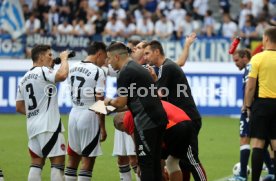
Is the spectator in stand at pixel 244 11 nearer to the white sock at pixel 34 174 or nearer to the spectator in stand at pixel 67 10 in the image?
the spectator in stand at pixel 67 10

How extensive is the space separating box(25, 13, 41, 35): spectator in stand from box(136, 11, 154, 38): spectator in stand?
364cm

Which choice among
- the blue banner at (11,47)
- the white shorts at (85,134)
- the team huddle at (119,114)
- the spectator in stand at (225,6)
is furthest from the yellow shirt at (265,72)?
the spectator in stand at (225,6)

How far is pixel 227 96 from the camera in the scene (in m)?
23.1

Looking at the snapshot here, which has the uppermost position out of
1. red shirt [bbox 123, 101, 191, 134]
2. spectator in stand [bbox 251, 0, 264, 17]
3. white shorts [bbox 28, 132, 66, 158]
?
spectator in stand [bbox 251, 0, 264, 17]

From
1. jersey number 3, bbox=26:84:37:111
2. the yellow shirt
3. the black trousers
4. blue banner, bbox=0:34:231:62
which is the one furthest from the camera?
blue banner, bbox=0:34:231:62

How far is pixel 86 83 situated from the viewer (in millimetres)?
11648

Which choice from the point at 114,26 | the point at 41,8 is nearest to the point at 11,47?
the point at 114,26

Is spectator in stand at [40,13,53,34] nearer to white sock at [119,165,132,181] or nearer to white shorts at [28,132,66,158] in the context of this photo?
white sock at [119,165,132,181]

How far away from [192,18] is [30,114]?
18478 millimetres

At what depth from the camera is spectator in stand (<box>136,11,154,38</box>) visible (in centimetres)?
2806

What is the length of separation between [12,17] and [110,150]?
41.5ft

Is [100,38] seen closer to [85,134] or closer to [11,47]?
[11,47]

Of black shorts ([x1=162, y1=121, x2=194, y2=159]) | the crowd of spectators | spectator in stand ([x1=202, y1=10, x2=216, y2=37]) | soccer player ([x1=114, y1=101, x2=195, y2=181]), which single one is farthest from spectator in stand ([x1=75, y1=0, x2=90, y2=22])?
black shorts ([x1=162, y1=121, x2=194, y2=159])

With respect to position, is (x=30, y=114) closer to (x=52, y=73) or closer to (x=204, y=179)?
(x=52, y=73)
